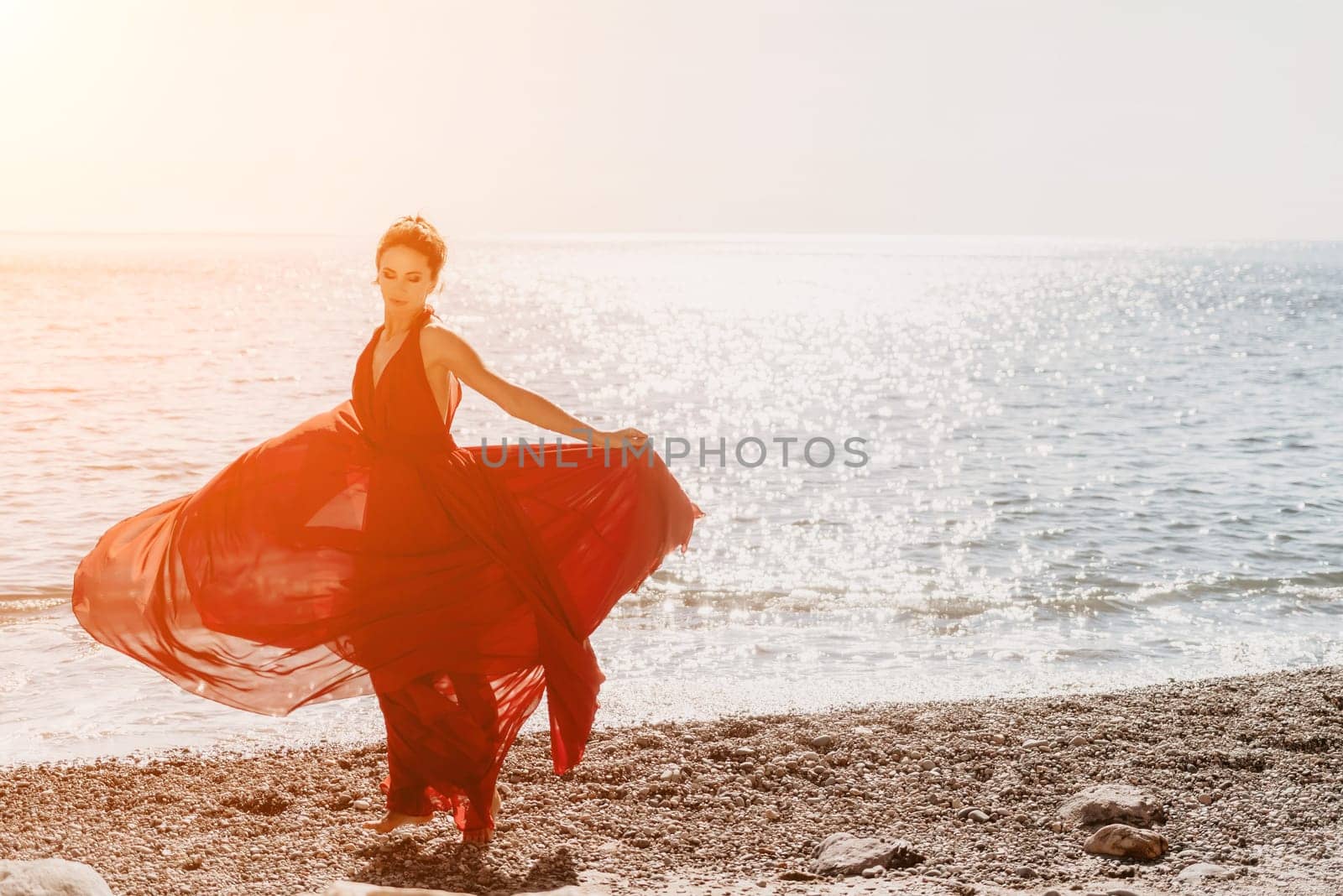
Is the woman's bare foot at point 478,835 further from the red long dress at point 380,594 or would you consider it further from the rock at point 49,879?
the rock at point 49,879

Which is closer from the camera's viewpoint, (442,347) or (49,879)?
(49,879)

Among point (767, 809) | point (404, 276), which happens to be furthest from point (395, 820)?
point (404, 276)

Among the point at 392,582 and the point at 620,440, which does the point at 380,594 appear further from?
the point at 620,440

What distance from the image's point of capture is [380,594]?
4.57 m

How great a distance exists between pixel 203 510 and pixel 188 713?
257 cm

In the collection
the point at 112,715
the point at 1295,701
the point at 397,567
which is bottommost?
the point at 112,715

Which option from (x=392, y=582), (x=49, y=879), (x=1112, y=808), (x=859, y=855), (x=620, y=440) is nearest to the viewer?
(x=49, y=879)

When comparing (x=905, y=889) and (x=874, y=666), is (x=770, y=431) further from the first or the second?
(x=905, y=889)

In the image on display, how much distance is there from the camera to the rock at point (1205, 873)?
4293 millimetres

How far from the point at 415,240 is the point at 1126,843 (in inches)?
139

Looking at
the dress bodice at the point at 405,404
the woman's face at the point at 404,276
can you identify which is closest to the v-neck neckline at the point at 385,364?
the dress bodice at the point at 405,404

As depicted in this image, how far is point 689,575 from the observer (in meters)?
10.3

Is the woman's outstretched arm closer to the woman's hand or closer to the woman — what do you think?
the woman

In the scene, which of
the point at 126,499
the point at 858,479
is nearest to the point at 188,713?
the point at 126,499
